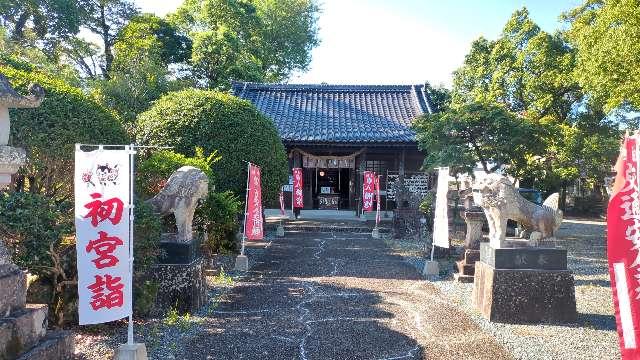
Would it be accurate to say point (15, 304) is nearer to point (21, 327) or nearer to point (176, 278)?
point (21, 327)

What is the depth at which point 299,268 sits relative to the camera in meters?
9.69

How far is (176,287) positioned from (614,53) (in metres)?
12.0

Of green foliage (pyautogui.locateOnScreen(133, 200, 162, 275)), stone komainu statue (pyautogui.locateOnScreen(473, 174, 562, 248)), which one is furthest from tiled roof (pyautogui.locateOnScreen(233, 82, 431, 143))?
green foliage (pyautogui.locateOnScreen(133, 200, 162, 275))

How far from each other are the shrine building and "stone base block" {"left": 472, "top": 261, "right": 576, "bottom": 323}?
10842 mm

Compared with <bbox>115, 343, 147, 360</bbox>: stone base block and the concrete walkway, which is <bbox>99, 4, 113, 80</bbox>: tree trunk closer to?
the concrete walkway

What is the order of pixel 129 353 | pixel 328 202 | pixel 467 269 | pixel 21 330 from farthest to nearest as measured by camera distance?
pixel 328 202, pixel 467 269, pixel 129 353, pixel 21 330

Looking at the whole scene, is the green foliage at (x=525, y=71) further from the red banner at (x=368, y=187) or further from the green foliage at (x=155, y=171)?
the green foliage at (x=155, y=171)

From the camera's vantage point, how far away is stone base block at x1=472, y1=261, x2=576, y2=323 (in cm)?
625

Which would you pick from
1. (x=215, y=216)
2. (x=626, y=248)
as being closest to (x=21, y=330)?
(x=626, y=248)

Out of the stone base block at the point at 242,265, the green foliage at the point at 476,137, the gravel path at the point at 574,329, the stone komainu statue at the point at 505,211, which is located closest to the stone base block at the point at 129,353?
the gravel path at the point at 574,329

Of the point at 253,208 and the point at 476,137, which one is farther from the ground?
the point at 476,137

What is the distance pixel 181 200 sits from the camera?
648 cm

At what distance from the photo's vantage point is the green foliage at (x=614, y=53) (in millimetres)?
10727

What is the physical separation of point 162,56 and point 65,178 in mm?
22203
